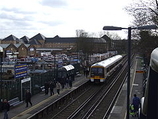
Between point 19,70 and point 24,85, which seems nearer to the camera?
point 19,70

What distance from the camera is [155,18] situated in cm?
Answer: 2122

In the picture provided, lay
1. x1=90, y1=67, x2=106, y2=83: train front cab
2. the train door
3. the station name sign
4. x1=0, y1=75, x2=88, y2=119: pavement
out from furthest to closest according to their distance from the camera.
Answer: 1. x1=90, y1=67, x2=106, y2=83: train front cab
2. the train door
3. the station name sign
4. x1=0, y1=75, x2=88, y2=119: pavement

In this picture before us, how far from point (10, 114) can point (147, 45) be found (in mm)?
17391

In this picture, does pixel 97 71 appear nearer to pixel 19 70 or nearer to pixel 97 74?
pixel 97 74

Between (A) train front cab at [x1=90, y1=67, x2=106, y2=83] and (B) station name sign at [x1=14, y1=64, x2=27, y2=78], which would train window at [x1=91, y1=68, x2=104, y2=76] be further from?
(B) station name sign at [x1=14, y1=64, x2=27, y2=78]

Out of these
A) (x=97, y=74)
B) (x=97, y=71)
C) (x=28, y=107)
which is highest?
(x=97, y=71)

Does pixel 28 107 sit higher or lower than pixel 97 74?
lower

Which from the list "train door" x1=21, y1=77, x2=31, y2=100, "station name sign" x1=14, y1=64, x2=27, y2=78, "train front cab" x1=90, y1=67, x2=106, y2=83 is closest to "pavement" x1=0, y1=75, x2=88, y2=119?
"train door" x1=21, y1=77, x2=31, y2=100

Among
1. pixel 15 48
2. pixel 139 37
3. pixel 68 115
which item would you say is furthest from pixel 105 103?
pixel 15 48

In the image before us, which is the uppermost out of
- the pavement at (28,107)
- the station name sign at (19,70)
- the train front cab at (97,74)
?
the station name sign at (19,70)

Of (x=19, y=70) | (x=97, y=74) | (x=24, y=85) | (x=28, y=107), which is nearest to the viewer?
(x=28, y=107)

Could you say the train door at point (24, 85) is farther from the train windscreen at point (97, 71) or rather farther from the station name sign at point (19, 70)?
the train windscreen at point (97, 71)

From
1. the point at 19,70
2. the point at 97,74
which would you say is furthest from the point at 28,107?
the point at 97,74

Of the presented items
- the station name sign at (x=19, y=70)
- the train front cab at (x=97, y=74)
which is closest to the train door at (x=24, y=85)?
the station name sign at (x=19, y=70)
